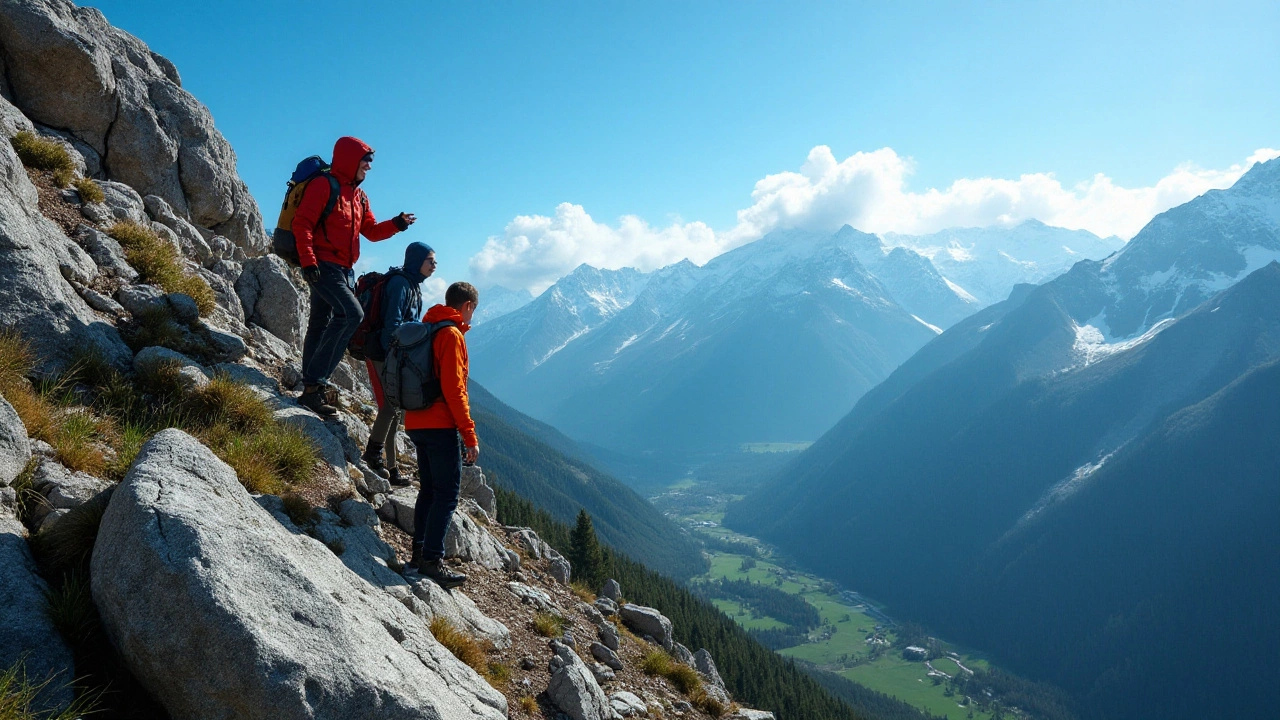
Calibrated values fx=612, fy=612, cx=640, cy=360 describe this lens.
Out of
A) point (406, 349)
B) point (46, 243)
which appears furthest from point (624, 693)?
point (46, 243)

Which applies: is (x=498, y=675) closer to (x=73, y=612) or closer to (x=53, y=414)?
(x=73, y=612)

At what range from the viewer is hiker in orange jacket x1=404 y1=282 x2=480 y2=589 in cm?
834

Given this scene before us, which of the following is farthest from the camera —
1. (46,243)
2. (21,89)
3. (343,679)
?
(21,89)

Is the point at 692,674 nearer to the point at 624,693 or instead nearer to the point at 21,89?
the point at 624,693

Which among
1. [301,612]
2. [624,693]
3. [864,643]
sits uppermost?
[301,612]

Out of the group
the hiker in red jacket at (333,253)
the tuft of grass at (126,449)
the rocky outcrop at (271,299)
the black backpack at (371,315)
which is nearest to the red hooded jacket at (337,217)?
the hiker in red jacket at (333,253)

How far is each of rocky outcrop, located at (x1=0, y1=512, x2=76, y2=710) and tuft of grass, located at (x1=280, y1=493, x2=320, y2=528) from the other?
3025 mm

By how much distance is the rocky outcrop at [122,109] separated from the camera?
622 inches

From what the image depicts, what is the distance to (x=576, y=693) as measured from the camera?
940cm

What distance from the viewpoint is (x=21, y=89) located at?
15.8 meters

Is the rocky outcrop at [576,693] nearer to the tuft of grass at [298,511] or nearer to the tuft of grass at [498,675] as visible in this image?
the tuft of grass at [498,675]

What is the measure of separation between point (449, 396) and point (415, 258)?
12.3 ft

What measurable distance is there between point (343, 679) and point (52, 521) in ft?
11.0

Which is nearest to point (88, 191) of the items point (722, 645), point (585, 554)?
point (585, 554)
